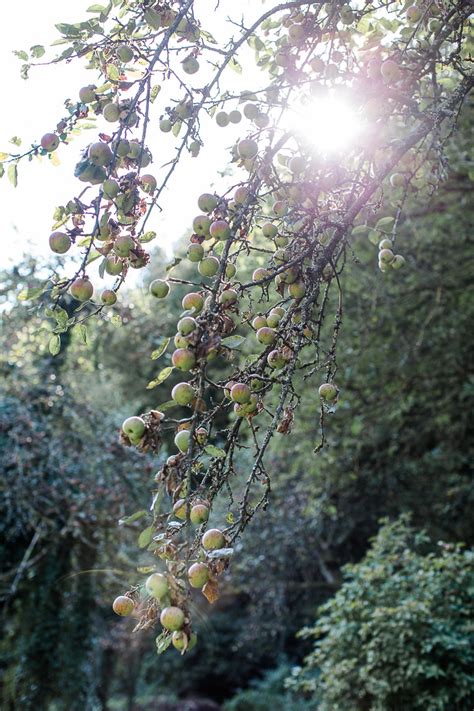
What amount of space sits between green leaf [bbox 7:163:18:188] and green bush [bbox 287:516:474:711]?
11.2 ft

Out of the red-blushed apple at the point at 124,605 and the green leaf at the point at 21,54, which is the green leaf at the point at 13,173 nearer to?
the green leaf at the point at 21,54

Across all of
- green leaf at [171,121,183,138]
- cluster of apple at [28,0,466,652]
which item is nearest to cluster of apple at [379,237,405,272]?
cluster of apple at [28,0,466,652]

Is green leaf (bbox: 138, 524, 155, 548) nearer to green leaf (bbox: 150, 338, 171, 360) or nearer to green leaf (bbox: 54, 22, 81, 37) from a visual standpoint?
green leaf (bbox: 150, 338, 171, 360)

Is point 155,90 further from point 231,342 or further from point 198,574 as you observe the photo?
point 198,574

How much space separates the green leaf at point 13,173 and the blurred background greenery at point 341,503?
2911 millimetres

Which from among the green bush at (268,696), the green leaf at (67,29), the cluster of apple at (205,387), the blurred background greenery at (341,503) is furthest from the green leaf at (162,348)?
the green bush at (268,696)

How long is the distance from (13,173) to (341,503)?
5.81 metres

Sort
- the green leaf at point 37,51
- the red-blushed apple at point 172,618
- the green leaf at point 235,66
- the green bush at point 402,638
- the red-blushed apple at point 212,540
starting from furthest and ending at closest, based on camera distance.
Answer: the green bush at point 402,638 < the green leaf at point 235,66 < the green leaf at point 37,51 < the red-blushed apple at point 212,540 < the red-blushed apple at point 172,618

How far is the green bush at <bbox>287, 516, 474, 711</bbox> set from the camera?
147 inches

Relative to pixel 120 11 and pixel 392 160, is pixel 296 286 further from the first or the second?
pixel 120 11

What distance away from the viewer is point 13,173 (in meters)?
1.56

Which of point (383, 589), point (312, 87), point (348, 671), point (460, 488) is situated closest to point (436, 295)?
point (460, 488)

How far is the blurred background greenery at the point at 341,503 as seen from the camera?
13.4ft

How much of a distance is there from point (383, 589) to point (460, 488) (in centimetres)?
199
